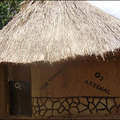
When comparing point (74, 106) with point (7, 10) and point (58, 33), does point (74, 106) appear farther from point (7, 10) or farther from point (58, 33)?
point (7, 10)

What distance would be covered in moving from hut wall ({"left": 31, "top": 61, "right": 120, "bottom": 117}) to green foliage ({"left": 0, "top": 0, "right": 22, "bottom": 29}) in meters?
5.67

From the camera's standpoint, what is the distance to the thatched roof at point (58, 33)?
14.3ft

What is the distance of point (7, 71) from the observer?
20.4 ft

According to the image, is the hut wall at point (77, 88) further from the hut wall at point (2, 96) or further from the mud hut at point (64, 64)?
the hut wall at point (2, 96)

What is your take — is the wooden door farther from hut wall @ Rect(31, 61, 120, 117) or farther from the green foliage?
the green foliage

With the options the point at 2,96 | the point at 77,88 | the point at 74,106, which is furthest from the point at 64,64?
the point at 2,96

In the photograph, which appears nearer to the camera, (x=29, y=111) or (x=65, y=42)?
(x=65, y=42)

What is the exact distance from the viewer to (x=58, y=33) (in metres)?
4.82

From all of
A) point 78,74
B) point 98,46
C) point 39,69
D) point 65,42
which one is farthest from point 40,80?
point 98,46

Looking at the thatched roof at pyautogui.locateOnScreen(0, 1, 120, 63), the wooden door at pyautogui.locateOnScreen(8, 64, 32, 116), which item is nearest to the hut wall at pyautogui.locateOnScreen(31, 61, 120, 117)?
the wooden door at pyautogui.locateOnScreen(8, 64, 32, 116)

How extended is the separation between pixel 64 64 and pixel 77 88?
0.74m

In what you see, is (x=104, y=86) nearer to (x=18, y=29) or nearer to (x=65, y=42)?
(x=65, y=42)

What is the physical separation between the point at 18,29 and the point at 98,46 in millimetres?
2362

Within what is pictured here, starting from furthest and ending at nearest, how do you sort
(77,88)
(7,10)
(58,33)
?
(7,10)
(77,88)
(58,33)
